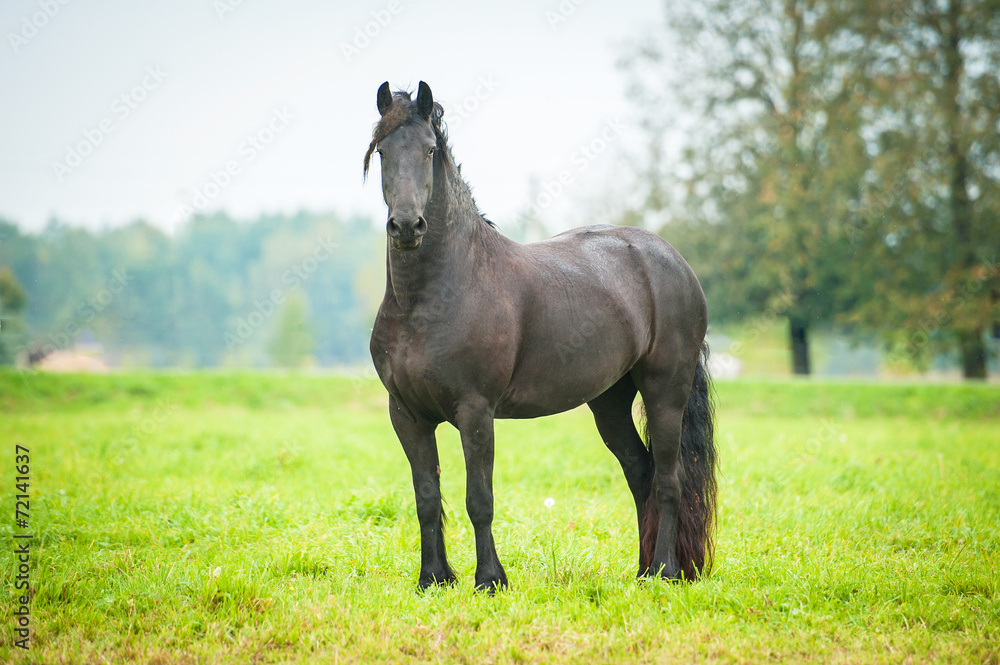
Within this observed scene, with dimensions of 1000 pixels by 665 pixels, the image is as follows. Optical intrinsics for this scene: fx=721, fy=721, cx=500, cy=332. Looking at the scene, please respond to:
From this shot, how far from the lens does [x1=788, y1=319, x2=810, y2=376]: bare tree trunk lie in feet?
71.6

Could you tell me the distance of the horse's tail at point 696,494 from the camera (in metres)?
4.39

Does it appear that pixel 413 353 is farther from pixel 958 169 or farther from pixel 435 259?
pixel 958 169

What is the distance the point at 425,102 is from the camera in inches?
143

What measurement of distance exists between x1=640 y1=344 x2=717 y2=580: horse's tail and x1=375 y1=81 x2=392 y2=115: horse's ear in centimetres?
257

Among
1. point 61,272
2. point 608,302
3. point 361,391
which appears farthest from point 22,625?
point 61,272

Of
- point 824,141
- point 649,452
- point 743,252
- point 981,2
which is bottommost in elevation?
point 649,452

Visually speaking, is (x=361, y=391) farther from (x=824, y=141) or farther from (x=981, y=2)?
(x=981, y=2)

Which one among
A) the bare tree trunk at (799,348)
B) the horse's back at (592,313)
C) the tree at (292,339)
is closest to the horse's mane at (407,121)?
the horse's back at (592,313)

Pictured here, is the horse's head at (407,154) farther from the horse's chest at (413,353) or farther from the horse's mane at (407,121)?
the horse's chest at (413,353)

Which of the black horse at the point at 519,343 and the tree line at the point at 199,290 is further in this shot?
the tree line at the point at 199,290

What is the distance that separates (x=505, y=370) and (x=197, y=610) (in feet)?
6.49

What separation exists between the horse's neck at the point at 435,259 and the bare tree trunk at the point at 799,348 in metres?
20.2

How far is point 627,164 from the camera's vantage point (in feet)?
72.2

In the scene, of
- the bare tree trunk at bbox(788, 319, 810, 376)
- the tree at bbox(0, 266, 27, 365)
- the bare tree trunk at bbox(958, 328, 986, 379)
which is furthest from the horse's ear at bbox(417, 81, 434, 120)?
the bare tree trunk at bbox(788, 319, 810, 376)
